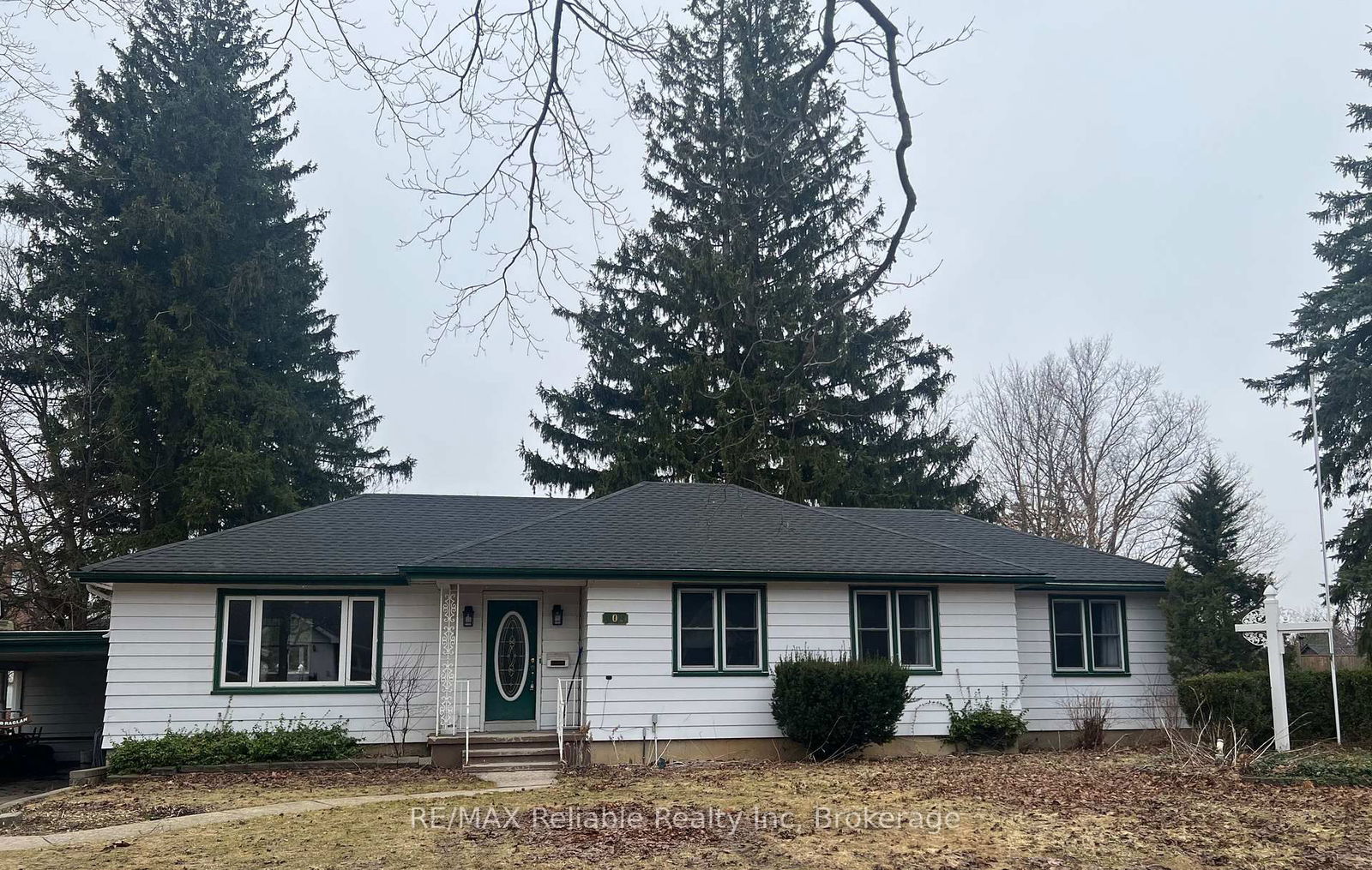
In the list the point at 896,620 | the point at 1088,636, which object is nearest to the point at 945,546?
the point at 896,620

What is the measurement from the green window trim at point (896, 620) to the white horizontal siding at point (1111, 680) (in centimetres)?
207

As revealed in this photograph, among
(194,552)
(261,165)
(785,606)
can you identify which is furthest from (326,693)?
(261,165)

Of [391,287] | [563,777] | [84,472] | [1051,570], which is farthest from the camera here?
[84,472]

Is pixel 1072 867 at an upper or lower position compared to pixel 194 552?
lower

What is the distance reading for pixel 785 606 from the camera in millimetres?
15844

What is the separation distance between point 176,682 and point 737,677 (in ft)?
25.9

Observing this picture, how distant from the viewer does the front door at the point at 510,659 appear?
52.6 ft

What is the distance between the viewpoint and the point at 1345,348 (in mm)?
22984

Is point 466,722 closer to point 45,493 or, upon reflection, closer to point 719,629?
point 719,629

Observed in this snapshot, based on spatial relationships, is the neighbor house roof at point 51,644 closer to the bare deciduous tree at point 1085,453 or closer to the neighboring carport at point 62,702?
the neighboring carport at point 62,702

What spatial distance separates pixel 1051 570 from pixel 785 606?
5.11 metres

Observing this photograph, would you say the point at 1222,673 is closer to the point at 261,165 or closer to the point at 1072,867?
the point at 1072,867

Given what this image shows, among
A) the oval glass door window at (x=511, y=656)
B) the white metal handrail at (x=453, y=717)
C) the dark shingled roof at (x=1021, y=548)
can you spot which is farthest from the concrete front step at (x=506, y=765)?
the dark shingled roof at (x=1021, y=548)

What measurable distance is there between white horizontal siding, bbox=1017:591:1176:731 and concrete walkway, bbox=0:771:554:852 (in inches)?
329
